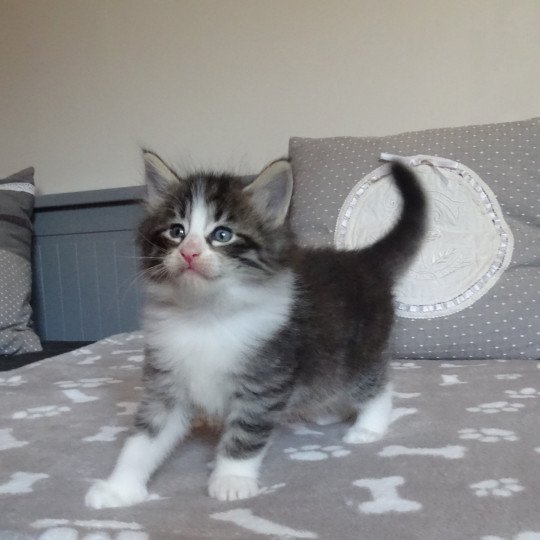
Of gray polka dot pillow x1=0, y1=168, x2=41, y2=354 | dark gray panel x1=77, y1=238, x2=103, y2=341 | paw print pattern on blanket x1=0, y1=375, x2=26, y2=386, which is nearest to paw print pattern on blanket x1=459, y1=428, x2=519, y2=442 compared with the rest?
paw print pattern on blanket x1=0, y1=375, x2=26, y2=386

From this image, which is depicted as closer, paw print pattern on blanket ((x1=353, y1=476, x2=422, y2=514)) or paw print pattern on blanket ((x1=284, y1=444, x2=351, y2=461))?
paw print pattern on blanket ((x1=353, y1=476, x2=422, y2=514))

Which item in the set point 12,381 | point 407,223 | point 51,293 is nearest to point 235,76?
point 407,223

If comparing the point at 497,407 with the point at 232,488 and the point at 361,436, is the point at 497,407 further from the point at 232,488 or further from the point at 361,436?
the point at 232,488

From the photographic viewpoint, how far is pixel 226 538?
0.64m

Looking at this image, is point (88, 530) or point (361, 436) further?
point (361, 436)

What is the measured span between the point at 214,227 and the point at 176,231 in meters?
0.06

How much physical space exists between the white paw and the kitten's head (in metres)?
0.29

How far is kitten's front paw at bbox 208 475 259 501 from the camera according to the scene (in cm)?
76

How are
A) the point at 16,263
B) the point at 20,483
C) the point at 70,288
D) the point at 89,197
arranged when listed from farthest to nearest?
the point at 70,288
the point at 89,197
the point at 16,263
the point at 20,483

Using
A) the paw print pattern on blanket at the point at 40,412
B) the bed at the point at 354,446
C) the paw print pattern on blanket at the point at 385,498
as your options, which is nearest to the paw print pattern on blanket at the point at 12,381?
the bed at the point at 354,446

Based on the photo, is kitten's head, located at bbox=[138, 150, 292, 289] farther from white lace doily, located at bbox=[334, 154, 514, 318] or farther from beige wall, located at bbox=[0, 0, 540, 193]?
beige wall, located at bbox=[0, 0, 540, 193]

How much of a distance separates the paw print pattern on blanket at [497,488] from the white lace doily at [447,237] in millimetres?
689

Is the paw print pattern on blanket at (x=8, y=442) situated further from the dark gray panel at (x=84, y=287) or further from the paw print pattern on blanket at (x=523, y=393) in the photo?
the dark gray panel at (x=84, y=287)

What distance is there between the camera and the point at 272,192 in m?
0.94
